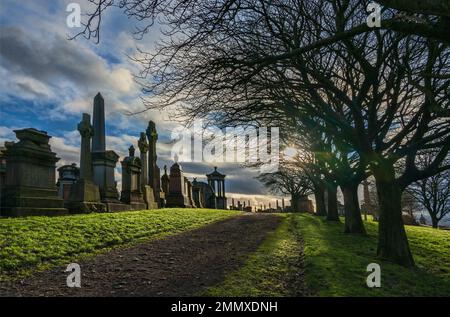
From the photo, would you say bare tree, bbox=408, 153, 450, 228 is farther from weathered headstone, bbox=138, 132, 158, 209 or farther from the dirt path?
the dirt path

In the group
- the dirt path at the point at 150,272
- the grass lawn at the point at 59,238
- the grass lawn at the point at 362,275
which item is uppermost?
the grass lawn at the point at 59,238

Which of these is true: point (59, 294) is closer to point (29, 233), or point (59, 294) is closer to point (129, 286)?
point (129, 286)

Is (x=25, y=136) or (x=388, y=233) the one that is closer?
(x=388, y=233)

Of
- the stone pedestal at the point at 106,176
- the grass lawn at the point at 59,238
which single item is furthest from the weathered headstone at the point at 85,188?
the grass lawn at the point at 59,238

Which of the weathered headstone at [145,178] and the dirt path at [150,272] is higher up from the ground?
the weathered headstone at [145,178]

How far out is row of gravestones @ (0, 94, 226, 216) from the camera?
1170 centimetres

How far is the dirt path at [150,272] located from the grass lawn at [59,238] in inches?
19.5

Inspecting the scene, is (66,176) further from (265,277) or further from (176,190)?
(265,277)

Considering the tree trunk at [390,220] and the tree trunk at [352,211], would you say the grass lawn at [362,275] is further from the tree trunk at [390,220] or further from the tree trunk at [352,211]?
the tree trunk at [352,211]

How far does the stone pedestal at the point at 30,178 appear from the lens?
11445mm

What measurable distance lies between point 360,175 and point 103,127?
12826 mm

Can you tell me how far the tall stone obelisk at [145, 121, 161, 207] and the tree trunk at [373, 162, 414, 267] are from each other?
54.0 ft

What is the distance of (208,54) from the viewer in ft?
29.8
